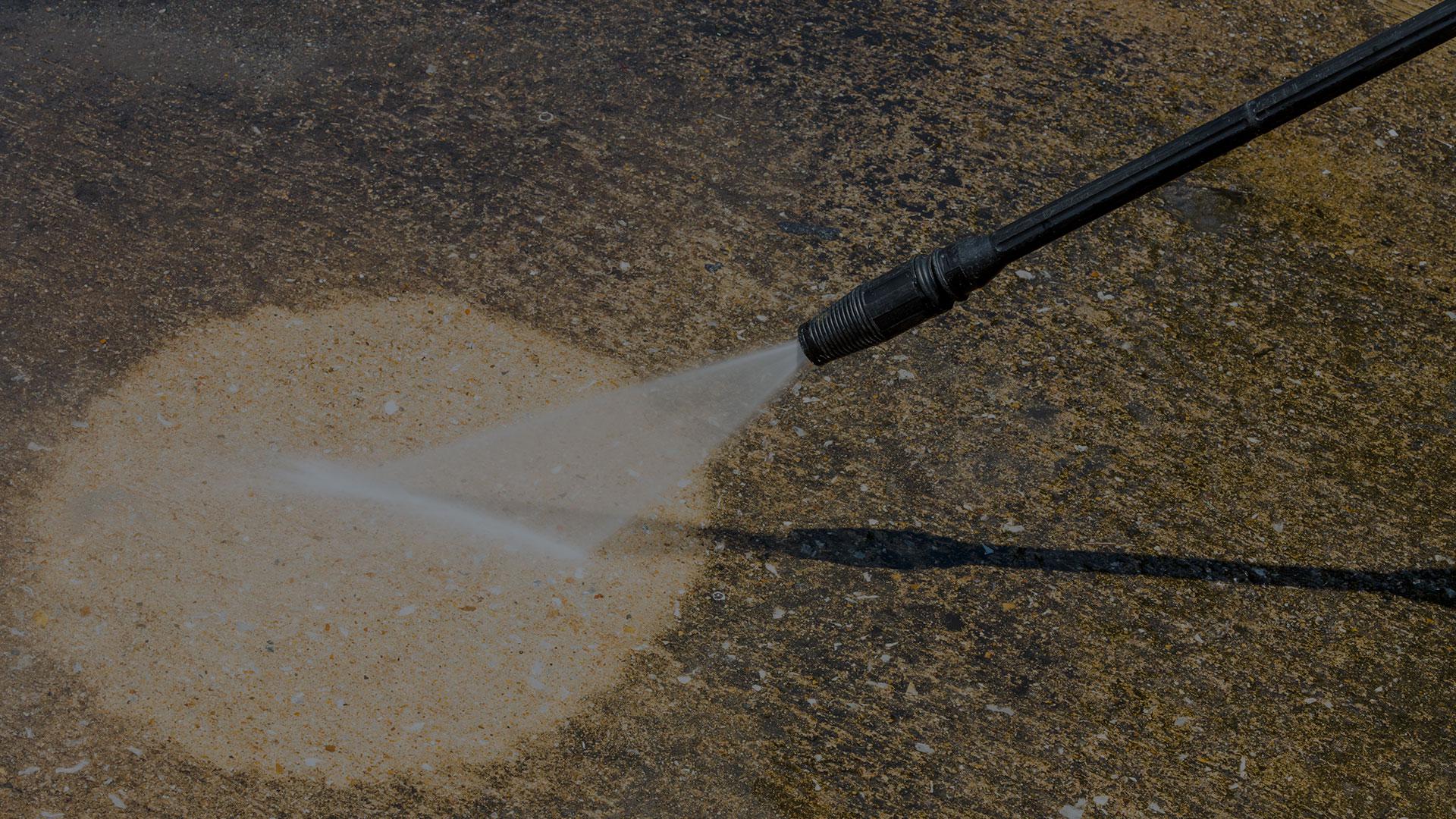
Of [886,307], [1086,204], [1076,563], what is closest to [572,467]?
[886,307]

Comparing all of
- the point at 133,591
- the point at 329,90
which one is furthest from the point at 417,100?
the point at 133,591

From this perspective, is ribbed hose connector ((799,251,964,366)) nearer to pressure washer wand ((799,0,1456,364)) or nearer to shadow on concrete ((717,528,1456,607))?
pressure washer wand ((799,0,1456,364))

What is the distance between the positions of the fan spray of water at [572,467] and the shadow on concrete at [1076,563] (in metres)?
0.38

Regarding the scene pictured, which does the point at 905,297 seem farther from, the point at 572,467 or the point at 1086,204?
the point at 572,467

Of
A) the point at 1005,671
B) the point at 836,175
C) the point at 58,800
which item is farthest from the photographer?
the point at 836,175

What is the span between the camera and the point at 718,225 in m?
4.52

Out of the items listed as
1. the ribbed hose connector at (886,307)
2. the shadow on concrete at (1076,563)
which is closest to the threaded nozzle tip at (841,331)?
the ribbed hose connector at (886,307)

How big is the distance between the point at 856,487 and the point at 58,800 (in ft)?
7.72

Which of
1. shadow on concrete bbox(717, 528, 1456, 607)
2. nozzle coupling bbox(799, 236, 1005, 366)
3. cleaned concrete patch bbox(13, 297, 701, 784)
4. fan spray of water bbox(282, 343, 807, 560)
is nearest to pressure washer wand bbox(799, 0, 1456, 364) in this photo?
nozzle coupling bbox(799, 236, 1005, 366)

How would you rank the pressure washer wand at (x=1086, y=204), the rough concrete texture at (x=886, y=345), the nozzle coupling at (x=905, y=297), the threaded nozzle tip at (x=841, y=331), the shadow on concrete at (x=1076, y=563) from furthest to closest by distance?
the shadow on concrete at (x=1076, y=563) < the rough concrete texture at (x=886, y=345) < the threaded nozzle tip at (x=841, y=331) < the nozzle coupling at (x=905, y=297) < the pressure washer wand at (x=1086, y=204)

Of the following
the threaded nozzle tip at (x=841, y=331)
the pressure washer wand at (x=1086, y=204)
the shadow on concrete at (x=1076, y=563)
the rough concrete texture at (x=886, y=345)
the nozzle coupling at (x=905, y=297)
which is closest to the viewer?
the pressure washer wand at (x=1086, y=204)

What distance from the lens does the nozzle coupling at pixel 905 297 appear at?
2707mm

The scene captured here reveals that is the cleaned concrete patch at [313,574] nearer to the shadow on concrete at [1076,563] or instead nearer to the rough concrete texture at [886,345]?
the rough concrete texture at [886,345]

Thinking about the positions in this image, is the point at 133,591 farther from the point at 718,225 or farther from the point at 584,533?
the point at 718,225
